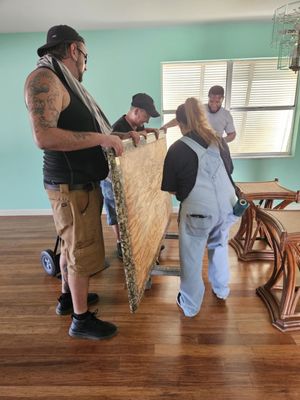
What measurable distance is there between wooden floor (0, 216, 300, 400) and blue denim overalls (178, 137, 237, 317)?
0.22 metres

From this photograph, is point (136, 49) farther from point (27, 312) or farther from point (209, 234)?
point (27, 312)

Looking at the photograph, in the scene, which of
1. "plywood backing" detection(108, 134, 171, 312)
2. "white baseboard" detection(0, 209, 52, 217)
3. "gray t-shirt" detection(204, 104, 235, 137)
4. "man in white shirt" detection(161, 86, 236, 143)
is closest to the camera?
"plywood backing" detection(108, 134, 171, 312)

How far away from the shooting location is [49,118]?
3.78ft

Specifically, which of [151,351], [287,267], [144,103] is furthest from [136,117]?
[151,351]

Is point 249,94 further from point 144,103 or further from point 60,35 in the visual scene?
point 60,35

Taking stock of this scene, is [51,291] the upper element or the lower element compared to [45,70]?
lower

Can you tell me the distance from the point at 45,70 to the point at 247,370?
1753 millimetres

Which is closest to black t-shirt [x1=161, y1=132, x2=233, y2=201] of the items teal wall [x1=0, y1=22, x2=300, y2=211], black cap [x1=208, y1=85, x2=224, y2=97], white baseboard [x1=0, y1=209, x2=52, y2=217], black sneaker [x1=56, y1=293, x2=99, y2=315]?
Answer: black sneaker [x1=56, y1=293, x2=99, y2=315]

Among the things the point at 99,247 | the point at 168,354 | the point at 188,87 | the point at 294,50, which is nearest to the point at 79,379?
the point at 168,354

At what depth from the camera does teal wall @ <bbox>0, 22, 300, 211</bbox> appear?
3234 mm

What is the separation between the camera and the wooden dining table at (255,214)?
7.77 ft

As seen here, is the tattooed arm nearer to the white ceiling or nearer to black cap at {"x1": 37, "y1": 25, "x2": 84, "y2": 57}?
black cap at {"x1": 37, "y1": 25, "x2": 84, "y2": 57}

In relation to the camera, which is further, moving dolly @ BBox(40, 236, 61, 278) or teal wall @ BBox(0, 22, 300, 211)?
teal wall @ BBox(0, 22, 300, 211)

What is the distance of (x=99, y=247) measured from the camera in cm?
151
